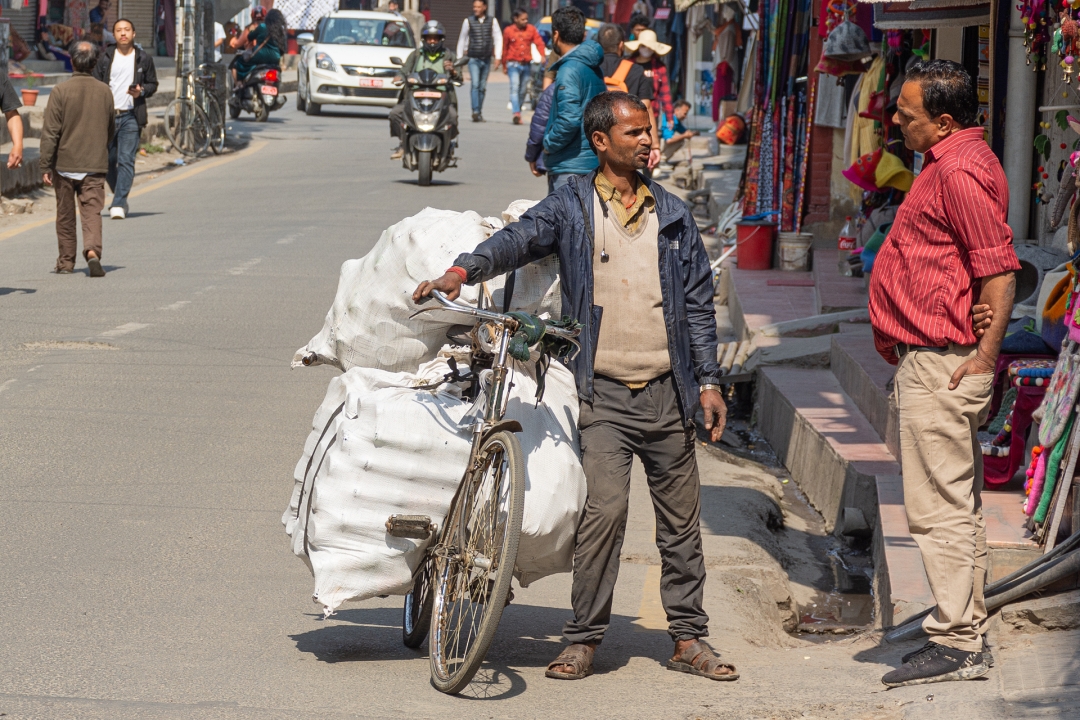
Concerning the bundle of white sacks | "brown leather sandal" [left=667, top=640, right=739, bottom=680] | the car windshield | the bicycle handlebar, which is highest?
the car windshield

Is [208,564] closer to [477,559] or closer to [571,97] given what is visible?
[477,559]

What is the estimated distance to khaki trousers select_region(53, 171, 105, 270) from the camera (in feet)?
38.2

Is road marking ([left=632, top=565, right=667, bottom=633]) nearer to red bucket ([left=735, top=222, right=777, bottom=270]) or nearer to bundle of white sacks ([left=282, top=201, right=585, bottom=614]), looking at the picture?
bundle of white sacks ([left=282, top=201, right=585, bottom=614])

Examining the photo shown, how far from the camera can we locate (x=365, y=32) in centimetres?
2883

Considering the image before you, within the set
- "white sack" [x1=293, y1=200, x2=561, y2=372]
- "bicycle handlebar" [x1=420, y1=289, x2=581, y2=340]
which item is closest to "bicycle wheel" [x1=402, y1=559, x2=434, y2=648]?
"white sack" [x1=293, y1=200, x2=561, y2=372]

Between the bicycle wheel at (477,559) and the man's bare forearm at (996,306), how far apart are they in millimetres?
1429

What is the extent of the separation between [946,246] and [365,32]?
25730 millimetres

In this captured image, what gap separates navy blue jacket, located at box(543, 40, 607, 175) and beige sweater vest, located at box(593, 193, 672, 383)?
548cm

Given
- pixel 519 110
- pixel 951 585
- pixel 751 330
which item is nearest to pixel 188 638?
pixel 951 585

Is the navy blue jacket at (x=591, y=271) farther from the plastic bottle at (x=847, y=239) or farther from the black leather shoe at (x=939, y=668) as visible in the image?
the plastic bottle at (x=847, y=239)

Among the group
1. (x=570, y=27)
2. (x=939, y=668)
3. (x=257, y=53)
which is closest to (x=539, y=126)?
(x=570, y=27)

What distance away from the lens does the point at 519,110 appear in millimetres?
29516

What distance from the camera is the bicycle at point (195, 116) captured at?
2062cm

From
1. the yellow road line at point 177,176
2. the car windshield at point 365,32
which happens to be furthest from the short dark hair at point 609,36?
the car windshield at point 365,32
